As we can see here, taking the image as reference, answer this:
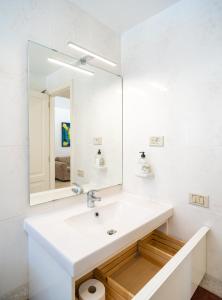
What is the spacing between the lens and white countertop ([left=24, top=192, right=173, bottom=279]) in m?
0.86

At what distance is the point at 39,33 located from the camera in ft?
4.20

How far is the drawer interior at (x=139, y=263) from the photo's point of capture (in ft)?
4.16

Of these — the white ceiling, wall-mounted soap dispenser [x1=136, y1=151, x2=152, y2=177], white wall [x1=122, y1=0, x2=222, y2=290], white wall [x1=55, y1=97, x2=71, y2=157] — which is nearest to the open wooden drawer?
white wall [x1=122, y1=0, x2=222, y2=290]

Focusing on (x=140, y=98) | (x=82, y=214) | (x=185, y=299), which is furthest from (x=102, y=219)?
(x=140, y=98)

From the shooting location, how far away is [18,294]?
1.20 m

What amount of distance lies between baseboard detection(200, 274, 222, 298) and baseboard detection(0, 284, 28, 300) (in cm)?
126

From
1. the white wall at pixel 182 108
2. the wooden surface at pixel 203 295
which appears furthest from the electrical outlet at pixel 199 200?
the wooden surface at pixel 203 295

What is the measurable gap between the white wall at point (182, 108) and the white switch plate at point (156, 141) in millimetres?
36

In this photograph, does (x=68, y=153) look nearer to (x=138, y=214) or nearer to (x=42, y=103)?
(x=42, y=103)

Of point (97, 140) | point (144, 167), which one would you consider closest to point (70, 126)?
point (97, 140)

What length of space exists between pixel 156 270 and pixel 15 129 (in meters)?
1.43

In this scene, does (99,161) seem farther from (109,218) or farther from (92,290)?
(92,290)

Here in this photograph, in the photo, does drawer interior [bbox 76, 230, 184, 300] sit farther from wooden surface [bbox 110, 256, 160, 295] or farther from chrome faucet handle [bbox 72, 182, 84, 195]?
chrome faucet handle [bbox 72, 182, 84, 195]

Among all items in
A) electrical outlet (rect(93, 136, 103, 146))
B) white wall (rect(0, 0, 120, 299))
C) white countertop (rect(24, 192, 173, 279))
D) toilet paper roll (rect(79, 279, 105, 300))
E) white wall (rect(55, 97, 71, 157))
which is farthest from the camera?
electrical outlet (rect(93, 136, 103, 146))
